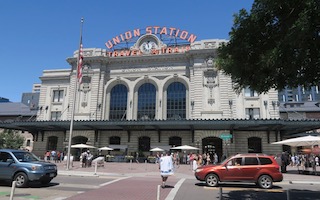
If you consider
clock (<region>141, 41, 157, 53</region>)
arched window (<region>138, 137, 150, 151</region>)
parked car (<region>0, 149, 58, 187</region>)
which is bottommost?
parked car (<region>0, 149, 58, 187</region>)

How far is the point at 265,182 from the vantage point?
46.2 ft

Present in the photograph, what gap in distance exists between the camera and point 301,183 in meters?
16.6

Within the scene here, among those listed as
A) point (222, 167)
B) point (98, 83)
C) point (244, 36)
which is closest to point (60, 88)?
point (98, 83)

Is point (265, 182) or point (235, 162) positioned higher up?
point (235, 162)

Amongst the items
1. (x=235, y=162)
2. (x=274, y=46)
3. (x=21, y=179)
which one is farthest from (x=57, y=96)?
(x=274, y=46)

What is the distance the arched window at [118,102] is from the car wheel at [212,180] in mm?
30016

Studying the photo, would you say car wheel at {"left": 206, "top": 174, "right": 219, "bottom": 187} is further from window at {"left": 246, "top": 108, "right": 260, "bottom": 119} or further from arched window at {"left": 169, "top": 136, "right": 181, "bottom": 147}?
window at {"left": 246, "top": 108, "right": 260, "bottom": 119}

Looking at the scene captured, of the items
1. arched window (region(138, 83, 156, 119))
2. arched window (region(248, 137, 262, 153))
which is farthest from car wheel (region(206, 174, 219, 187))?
arched window (region(138, 83, 156, 119))

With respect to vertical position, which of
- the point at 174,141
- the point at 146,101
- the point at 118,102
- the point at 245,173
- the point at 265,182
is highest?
the point at 146,101

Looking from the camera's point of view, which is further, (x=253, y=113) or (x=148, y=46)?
(x=148, y=46)

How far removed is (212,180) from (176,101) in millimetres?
28302

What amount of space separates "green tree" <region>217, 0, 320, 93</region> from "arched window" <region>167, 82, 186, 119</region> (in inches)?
1210

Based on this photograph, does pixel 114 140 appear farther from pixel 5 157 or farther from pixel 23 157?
pixel 5 157

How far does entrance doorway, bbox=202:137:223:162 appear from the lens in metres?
37.7
